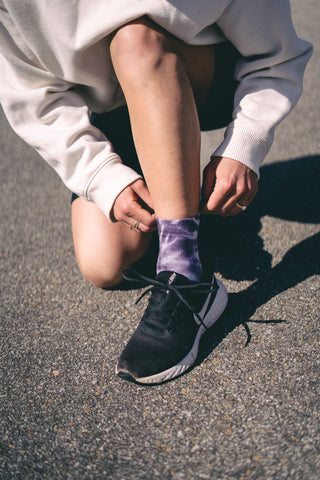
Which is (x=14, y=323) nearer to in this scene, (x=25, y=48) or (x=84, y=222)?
(x=84, y=222)

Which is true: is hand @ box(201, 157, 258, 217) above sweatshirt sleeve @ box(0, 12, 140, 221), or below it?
below

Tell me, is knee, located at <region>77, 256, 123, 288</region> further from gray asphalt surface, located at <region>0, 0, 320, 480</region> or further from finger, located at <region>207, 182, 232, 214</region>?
finger, located at <region>207, 182, 232, 214</region>

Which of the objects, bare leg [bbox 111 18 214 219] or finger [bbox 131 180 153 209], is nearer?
bare leg [bbox 111 18 214 219]

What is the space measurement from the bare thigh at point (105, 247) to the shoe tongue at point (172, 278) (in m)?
0.32

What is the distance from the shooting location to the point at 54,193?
6.91ft

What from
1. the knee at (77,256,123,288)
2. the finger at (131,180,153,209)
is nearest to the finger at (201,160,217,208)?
the finger at (131,180,153,209)

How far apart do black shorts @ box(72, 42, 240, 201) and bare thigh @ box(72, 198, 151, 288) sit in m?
0.19

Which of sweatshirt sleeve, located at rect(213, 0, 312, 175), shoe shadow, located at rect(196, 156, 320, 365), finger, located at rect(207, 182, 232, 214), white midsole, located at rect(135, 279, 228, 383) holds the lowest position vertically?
shoe shadow, located at rect(196, 156, 320, 365)

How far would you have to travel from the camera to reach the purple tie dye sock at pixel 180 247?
1137 millimetres

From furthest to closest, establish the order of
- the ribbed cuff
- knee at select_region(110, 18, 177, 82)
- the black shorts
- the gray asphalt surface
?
1. the black shorts
2. the ribbed cuff
3. knee at select_region(110, 18, 177, 82)
4. the gray asphalt surface

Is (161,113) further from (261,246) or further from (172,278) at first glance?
(261,246)

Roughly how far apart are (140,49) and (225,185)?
411 mm

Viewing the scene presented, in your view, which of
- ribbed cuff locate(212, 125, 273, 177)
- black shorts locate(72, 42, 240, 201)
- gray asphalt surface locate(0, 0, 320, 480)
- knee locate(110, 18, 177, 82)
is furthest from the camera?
black shorts locate(72, 42, 240, 201)

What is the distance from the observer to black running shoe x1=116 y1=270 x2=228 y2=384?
→ 111 cm
